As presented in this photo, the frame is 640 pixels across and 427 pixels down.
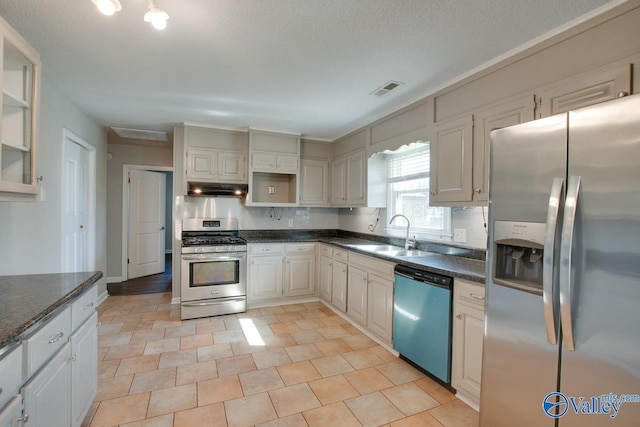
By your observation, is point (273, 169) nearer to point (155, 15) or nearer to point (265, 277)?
point (265, 277)

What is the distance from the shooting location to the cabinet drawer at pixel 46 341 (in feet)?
3.73

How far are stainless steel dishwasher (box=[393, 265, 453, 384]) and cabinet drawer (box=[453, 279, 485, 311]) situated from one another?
2.2 inches

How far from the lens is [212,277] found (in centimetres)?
368

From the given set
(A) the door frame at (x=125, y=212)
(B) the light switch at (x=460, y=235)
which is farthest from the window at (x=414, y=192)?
(A) the door frame at (x=125, y=212)

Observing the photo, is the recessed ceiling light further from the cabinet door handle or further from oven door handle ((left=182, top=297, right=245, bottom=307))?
the cabinet door handle

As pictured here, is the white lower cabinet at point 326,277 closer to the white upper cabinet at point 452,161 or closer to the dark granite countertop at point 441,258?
the dark granite countertop at point 441,258

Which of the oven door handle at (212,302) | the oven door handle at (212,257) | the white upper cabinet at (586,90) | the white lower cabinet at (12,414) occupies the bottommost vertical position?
the oven door handle at (212,302)

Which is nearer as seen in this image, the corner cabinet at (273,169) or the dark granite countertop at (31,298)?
the dark granite countertop at (31,298)

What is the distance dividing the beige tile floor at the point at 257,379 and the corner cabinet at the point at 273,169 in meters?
1.89

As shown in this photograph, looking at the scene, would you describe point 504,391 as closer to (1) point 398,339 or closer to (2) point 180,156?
(1) point 398,339

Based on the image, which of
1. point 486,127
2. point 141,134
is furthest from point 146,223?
point 486,127

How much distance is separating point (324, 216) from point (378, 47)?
318cm

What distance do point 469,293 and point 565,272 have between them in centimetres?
90

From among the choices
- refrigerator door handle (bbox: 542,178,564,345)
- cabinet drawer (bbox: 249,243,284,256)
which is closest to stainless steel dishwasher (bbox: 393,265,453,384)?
refrigerator door handle (bbox: 542,178,564,345)
